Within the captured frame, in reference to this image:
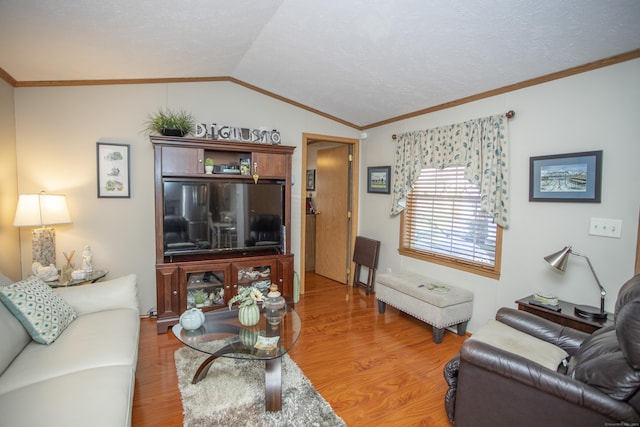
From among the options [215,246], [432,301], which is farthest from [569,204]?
[215,246]

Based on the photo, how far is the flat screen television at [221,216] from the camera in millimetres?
3229

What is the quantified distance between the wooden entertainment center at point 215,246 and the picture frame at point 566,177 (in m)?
2.46

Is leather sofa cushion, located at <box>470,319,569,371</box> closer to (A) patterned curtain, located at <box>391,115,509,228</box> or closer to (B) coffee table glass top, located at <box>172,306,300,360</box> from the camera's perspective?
(A) patterned curtain, located at <box>391,115,509,228</box>

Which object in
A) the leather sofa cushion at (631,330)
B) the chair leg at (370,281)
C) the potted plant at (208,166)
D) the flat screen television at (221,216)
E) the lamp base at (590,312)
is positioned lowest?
the chair leg at (370,281)

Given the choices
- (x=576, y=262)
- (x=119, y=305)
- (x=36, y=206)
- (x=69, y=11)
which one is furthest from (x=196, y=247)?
(x=576, y=262)

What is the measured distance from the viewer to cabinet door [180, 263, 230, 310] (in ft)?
10.4

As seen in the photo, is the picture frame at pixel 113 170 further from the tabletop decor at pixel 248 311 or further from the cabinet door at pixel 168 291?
the tabletop decor at pixel 248 311

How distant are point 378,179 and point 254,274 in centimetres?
211

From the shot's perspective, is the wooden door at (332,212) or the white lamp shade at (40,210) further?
the wooden door at (332,212)

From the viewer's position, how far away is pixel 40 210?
8.80 ft

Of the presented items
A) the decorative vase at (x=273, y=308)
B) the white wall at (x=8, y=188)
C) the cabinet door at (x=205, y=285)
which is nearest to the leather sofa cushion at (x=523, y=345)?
the decorative vase at (x=273, y=308)

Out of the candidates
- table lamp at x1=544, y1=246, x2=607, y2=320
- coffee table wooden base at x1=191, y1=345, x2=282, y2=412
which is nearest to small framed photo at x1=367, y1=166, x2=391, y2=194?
table lamp at x1=544, y1=246, x2=607, y2=320

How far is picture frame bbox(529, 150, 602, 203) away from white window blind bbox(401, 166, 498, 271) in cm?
53

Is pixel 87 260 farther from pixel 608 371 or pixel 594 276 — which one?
pixel 594 276
